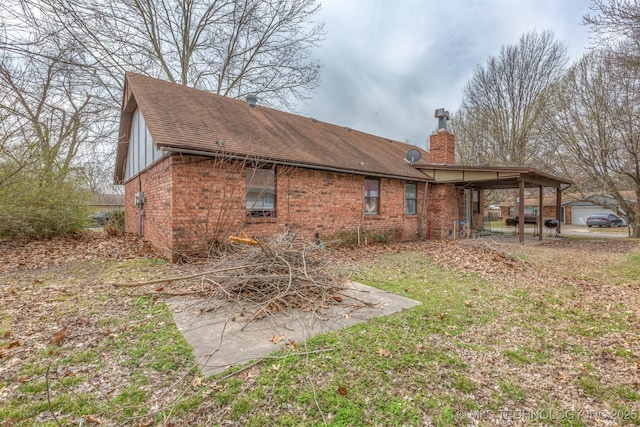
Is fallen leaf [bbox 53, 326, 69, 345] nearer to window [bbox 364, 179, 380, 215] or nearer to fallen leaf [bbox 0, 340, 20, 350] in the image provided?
fallen leaf [bbox 0, 340, 20, 350]

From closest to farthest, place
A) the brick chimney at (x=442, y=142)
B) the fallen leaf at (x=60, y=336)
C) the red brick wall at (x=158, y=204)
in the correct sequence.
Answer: the fallen leaf at (x=60, y=336)
the red brick wall at (x=158, y=204)
the brick chimney at (x=442, y=142)

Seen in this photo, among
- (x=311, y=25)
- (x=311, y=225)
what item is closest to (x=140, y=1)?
(x=311, y=25)

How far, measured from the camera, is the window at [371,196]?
1116 cm

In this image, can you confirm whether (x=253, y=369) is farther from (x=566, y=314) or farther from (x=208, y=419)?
(x=566, y=314)

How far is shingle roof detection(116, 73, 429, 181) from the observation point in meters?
7.45

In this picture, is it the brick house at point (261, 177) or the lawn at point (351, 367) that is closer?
the lawn at point (351, 367)

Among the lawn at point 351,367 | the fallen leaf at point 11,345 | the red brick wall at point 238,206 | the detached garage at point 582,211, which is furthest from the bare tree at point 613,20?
the detached garage at point 582,211

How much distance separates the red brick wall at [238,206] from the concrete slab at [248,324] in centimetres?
297

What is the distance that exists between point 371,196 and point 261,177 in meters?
4.76

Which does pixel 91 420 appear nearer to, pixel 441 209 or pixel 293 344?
pixel 293 344

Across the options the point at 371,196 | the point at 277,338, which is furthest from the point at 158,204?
the point at 371,196

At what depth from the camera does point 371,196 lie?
446 inches

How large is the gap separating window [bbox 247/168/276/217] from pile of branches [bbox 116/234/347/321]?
3359 millimetres

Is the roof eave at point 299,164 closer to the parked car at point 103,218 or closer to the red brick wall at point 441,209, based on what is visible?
the red brick wall at point 441,209
